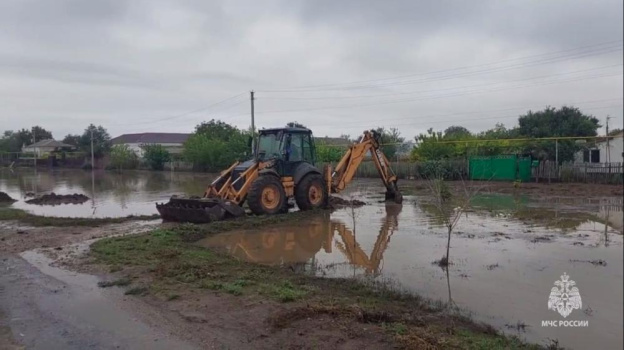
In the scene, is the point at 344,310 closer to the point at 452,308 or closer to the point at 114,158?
the point at 452,308

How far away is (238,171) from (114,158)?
5137cm

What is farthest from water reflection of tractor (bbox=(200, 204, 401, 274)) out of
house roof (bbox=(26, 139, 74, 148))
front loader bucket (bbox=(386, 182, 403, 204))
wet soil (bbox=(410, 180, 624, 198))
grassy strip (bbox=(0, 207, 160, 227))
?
house roof (bbox=(26, 139, 74, 148))

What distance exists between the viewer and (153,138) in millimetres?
97000

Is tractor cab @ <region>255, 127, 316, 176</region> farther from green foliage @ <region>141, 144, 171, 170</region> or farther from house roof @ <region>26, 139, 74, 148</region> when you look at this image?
house roof @ <region>26, 139, 74, 148</region>

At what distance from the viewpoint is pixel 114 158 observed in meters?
61.5

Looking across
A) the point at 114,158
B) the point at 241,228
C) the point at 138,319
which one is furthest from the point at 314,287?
the point at 114,158

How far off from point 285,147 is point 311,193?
67.1 inches

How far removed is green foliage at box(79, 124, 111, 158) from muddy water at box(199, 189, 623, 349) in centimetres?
6030

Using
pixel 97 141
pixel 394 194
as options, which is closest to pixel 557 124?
pixel 394 194

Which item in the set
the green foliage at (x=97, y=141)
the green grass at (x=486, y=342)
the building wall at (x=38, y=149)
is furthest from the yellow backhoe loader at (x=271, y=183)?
the building wall at (x=38, y=149)

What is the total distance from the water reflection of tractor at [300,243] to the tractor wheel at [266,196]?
1.24 meters

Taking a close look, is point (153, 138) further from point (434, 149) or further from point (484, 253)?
point (484, 253)

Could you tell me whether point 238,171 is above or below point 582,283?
above

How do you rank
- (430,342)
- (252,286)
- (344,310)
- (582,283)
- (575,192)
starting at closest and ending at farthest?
(430,342) → (344,310) → (582,283) → (252,286) → (575,192)
